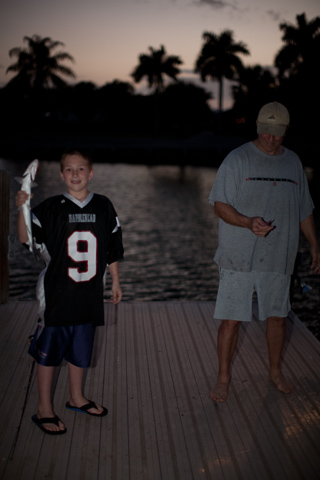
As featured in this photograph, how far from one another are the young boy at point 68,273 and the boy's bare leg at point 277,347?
1.30 metres

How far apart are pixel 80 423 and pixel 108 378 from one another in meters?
0.65

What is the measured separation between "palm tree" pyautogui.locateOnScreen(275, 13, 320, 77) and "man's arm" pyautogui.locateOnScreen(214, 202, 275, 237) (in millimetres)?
52923

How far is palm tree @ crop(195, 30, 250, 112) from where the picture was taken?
5900 cm

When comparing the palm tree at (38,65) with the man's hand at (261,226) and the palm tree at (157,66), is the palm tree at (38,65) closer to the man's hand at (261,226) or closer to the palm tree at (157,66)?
the palm tree at (157,66)

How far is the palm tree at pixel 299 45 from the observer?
52344mm

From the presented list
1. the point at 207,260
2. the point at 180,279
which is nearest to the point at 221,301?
the point at 180,279

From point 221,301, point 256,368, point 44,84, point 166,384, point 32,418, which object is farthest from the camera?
point 44,84

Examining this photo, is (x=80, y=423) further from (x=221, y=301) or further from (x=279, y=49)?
(x=279, y=49)

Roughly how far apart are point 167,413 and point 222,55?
6001 centimetres

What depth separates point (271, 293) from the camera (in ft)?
12.0

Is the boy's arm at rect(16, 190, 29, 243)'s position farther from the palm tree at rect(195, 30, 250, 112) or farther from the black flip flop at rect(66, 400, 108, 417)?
the palm tree at rect(195, 30, 250, 112)

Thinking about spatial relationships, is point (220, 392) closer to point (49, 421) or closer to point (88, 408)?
point (88, 408)

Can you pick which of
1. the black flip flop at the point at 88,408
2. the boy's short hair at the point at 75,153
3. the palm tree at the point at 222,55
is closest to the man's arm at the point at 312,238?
the boy's short hair at the point at 75,153

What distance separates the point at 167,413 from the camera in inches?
138
